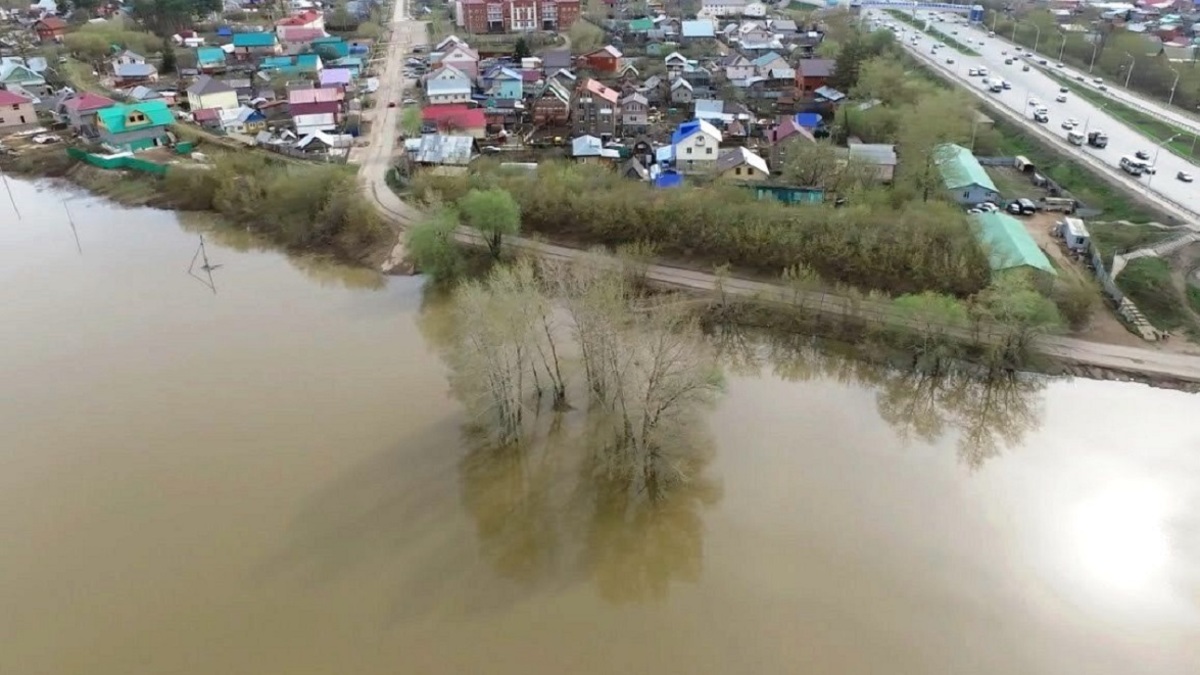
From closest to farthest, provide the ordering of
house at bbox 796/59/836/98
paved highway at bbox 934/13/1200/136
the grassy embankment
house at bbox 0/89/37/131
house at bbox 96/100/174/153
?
paved highway at bbox 934/13/1200/136
house at bbox 96/100/174/153
house at bbox 0/89/37/131
house at bbox 796/59/836/98
the grassy embankment

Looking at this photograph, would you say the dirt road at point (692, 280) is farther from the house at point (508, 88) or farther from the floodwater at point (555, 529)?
the house at point (508, 88)

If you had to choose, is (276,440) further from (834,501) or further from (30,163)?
(30,163)

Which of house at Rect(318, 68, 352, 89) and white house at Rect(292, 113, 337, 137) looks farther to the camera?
house at Rect(318, 68, 352, 89)

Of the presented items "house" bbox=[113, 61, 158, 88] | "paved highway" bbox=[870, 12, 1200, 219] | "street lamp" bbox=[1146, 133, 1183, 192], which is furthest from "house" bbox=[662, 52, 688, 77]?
"house" bbox=[113, 61, 158, 88]

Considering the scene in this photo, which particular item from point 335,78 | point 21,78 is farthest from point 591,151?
point 21,78

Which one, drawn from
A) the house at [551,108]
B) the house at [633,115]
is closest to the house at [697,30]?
the house at [551,108]

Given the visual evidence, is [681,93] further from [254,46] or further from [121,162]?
[254,46]

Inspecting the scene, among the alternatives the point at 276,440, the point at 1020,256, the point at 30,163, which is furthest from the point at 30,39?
the point at 1020,256

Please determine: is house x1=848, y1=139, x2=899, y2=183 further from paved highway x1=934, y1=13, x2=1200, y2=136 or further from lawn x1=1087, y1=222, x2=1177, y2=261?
paved highway x1=934, y1=13, x2=1200, y2=136
